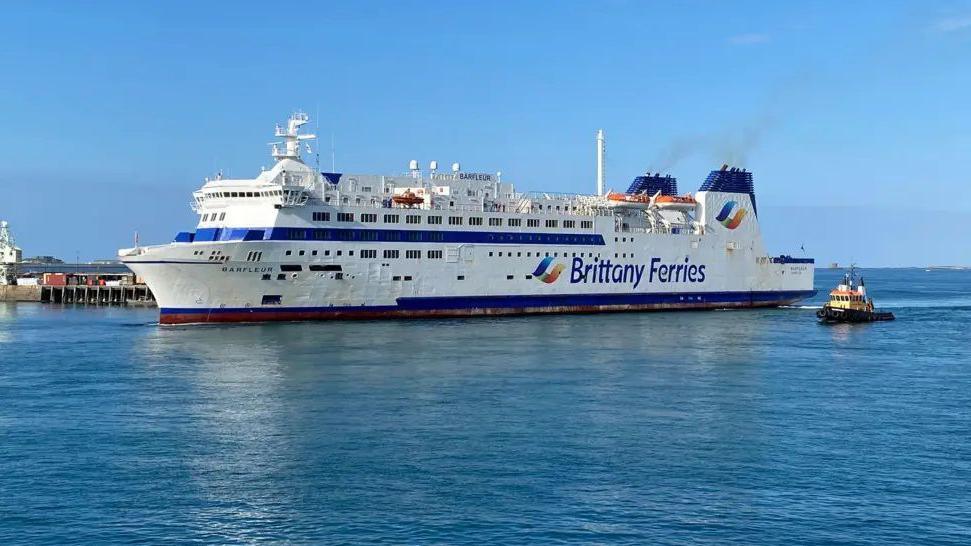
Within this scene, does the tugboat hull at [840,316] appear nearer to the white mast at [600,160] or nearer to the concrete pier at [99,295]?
the white mast at [600,160]

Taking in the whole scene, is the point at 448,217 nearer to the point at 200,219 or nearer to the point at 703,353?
the point at 200,219

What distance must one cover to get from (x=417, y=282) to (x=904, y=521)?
123 feet

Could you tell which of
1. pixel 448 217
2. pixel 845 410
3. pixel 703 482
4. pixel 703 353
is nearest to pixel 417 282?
pixel 448 217

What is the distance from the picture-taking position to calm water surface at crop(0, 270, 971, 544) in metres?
17.2

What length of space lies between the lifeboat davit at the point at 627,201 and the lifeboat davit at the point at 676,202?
2.47 feet

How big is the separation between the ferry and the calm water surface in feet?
20.1

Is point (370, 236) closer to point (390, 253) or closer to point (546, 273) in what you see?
point (390, 253)

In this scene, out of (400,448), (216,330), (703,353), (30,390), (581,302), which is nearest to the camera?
(400,448)

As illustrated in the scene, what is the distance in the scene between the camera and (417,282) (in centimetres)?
5306

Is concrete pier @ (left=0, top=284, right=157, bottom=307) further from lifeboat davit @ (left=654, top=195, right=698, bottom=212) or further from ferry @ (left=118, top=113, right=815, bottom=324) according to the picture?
lifeboat davit @ (left=654, top=195, right=698, bottom=212)

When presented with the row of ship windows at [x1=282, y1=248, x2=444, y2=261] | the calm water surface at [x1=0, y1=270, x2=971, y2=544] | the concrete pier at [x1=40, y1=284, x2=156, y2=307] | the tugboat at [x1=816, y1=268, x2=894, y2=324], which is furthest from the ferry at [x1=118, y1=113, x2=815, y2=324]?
the concrete pier at [x1=40, y1=284, x2=156, y2=307]

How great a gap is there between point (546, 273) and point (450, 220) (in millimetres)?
7312

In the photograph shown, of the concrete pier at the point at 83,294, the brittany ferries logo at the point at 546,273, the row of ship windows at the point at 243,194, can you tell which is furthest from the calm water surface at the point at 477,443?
the concrete pier at the point at 83,294

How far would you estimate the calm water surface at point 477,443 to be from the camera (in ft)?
56.6
